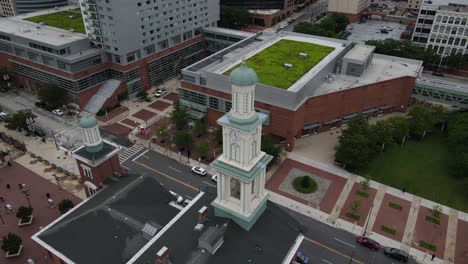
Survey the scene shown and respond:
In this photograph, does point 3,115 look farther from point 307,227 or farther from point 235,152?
point 307,227

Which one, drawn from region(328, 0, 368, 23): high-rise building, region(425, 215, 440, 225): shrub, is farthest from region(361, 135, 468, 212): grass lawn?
region(328, 0, 368, 23): high-rise building

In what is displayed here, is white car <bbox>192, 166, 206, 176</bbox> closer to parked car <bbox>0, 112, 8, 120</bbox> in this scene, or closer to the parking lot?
parked car <bbox>0, 112, 8, 120</bbox>

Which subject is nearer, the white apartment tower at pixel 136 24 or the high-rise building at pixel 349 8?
the white apartment tower at pixel 136 24

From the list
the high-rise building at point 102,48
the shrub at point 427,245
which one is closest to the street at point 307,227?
the shrub at point 427,245

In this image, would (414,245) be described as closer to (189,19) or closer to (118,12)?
(118,12)

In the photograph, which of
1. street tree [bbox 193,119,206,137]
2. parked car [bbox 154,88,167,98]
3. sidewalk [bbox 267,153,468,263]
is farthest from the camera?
parked car [bbox 154,88,167,98]

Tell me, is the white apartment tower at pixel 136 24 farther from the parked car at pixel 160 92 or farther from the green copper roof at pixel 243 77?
the green copper roof at pixel 243 77
